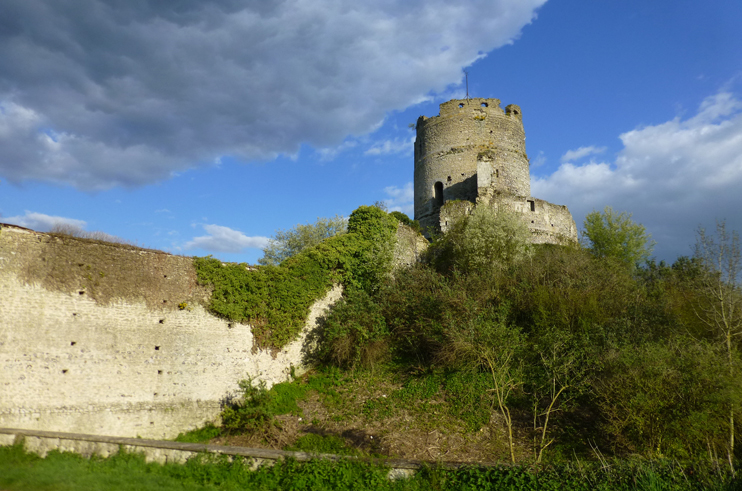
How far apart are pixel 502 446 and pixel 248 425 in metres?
5.95

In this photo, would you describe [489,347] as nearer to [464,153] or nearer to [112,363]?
[112,363]

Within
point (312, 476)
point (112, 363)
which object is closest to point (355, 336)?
point (312, 476)

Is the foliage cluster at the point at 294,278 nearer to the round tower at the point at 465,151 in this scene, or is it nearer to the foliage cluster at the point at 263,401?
the foliage cluster at the point at 263,401

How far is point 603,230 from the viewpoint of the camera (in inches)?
985

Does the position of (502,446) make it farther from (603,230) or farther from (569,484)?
(603,230)

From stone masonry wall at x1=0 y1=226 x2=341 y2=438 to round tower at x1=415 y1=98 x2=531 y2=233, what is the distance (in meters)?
18.8

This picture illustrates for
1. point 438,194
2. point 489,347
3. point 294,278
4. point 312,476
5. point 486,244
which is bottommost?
point 312,476

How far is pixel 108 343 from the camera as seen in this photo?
1041 centimetres

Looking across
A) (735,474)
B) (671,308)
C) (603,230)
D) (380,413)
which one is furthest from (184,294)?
(603,230)

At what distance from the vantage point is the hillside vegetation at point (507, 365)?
348 inches

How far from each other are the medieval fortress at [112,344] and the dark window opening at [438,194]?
1656 centimetres

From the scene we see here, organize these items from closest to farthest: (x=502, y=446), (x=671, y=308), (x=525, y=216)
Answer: (x=502, y=446)
(x=671, y=308)
(x=525, y=216)

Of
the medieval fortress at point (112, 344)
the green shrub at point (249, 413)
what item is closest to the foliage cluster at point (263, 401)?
the green shrub at point (249, 413)

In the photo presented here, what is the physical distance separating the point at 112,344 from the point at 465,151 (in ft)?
77.3
